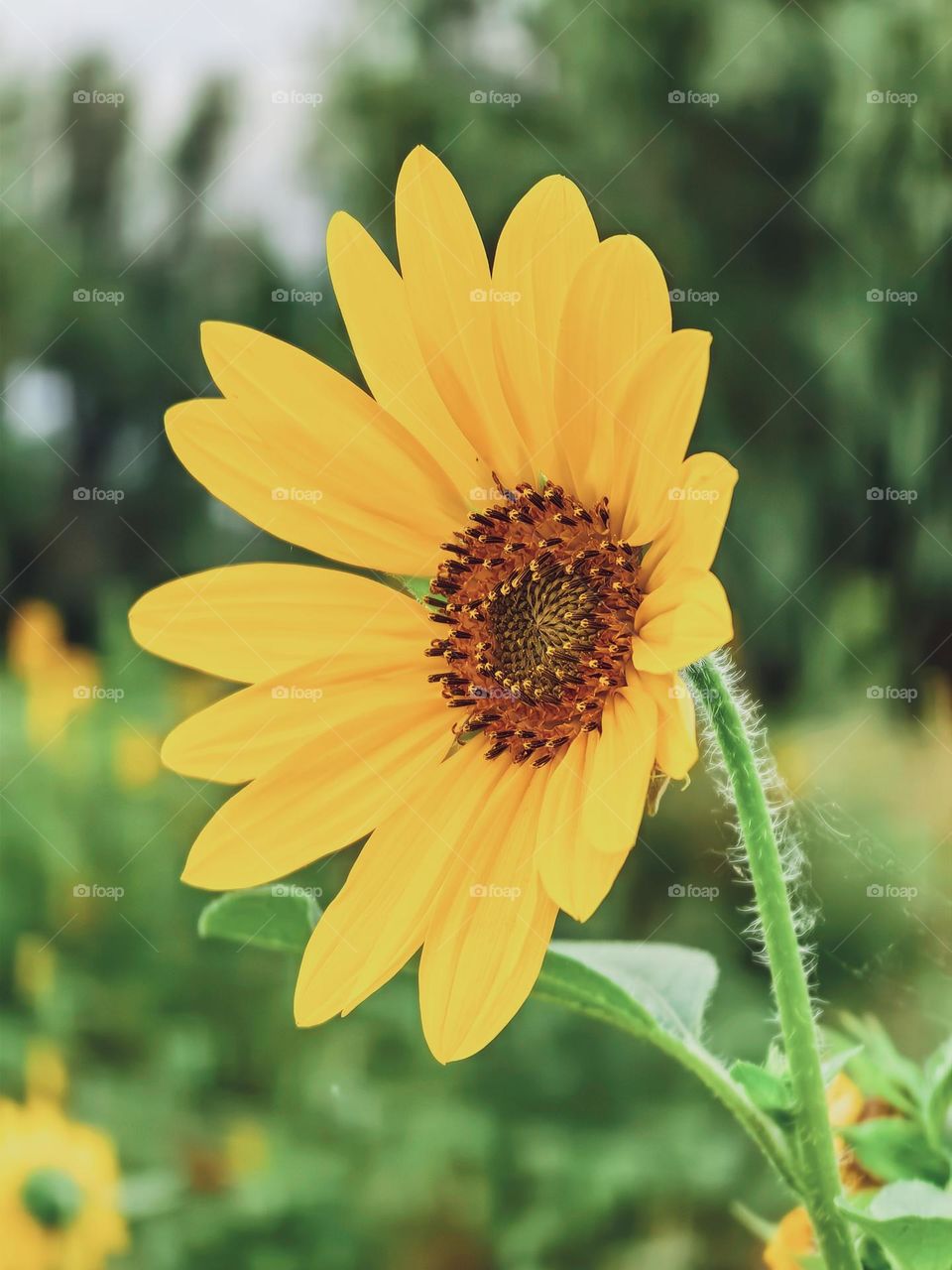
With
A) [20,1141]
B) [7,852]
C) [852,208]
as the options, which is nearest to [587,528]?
[20,1141]

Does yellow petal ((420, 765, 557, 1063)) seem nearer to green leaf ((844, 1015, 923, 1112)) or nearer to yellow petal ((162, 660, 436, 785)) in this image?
yellow petal ((162, 660, 436, 785))

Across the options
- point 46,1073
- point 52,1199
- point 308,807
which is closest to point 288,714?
point 308,807

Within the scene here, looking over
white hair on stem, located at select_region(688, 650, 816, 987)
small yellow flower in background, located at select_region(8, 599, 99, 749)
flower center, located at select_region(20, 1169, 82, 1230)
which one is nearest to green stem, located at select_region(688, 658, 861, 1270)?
white hair on stem, located at select_region(688, 650, 816, 987)

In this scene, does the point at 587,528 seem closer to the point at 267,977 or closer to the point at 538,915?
the point at 538,915

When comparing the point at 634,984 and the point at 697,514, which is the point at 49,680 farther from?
the point at 697,514

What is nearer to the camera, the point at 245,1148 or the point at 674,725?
the point at 674,725

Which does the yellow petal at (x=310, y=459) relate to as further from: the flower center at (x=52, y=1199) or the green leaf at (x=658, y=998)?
the flower center at (x=52, y=1199)

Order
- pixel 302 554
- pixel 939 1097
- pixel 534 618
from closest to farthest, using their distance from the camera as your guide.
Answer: pixel 939 1097 → pixel 534 618 → pixel 302 554

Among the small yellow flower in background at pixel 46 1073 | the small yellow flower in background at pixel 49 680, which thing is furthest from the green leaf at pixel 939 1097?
the small yellow flower in background at pixel 49 680
